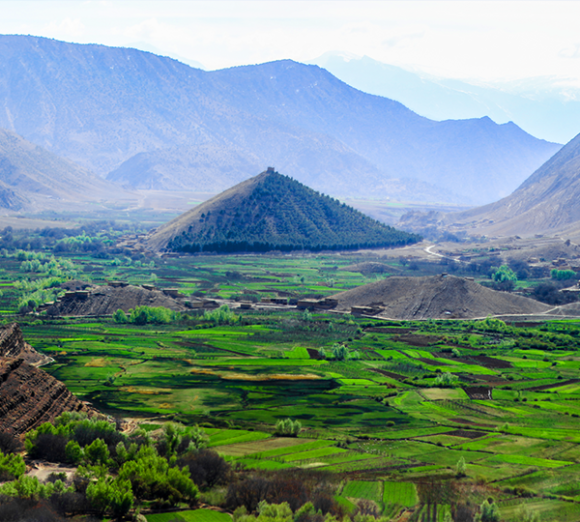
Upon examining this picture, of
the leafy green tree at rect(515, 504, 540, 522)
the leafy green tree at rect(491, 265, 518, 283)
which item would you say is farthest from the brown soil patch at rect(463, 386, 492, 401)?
the leafy green tree at rect(491, 265, 518, 283)

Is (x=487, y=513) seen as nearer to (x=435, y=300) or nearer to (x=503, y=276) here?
(x=435, y=300)

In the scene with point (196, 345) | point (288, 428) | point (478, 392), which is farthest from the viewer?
point (196, 345)

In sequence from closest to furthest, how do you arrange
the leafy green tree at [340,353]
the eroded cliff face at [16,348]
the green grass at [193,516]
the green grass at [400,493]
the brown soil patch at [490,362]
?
the green grass at [193,516], the green grass at [400,493], the eroded cliff face at [16,348], the brown soil patch at [490,362], the leafy green tree at [340,353]

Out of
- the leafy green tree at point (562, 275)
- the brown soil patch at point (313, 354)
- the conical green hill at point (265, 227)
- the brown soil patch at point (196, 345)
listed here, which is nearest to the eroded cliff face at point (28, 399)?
the brown soil patch at point (196, 345)

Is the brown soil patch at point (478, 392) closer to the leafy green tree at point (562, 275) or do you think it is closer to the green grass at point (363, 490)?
the green grass at point (363, 490)

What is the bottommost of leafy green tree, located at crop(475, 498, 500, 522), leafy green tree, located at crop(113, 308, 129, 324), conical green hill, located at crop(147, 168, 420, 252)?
leafy green tree, located at crop(475, 498, 500, 522)

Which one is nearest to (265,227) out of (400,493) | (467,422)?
(467,422)

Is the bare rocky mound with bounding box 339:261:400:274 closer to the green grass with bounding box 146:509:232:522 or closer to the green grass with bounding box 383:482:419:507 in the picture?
the green grass with bounding box 383:482:419:507
